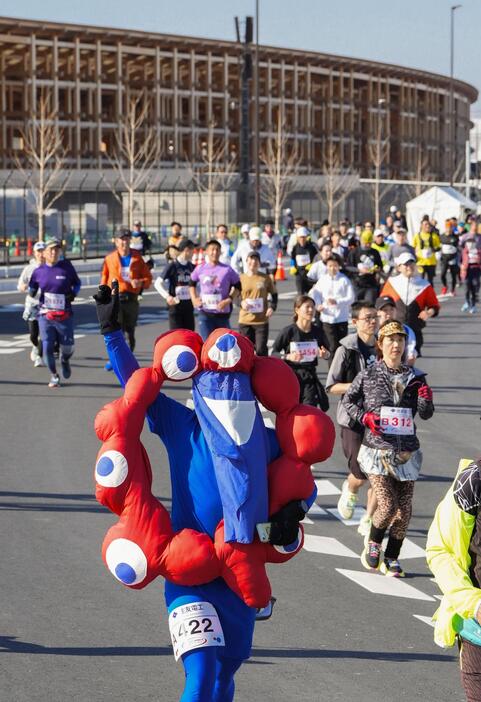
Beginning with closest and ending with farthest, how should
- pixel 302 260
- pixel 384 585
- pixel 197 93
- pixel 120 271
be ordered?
pixel 384 585 → pixel 120 271 → pixel 302 260 → pixel 197 93

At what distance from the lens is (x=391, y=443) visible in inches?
352

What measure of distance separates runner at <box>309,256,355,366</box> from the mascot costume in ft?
36.5

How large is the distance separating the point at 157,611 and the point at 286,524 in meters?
2.78

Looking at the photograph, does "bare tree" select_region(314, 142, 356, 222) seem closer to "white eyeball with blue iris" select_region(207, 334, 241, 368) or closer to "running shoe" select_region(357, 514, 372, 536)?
"running shoe" select_region(357, 514, 372, 536)

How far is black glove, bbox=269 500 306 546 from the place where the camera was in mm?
5277

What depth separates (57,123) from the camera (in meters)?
84.2

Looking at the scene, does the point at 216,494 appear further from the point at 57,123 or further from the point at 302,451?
the point at 57,123

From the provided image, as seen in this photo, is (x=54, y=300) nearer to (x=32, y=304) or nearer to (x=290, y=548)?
(x=32, y=304)

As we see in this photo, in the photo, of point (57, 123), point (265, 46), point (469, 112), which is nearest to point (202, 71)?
point (265, 46)

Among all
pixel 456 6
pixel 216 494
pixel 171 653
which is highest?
pixel 456 6

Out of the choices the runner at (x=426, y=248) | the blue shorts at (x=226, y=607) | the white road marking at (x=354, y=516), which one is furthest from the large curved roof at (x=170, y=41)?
the blue shorts at (x=226, y=607)

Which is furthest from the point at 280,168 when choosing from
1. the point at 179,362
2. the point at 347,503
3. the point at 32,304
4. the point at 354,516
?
the point at 179,362

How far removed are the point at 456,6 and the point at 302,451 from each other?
230 feet

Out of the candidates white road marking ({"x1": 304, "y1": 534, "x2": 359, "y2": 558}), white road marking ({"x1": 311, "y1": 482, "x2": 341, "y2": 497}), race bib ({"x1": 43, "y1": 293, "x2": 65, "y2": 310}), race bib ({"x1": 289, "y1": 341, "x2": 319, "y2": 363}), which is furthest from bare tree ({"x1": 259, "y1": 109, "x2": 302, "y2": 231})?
white road marking ({"x1": 304, "y1": 534, "x2": 359, "y2": 558})
